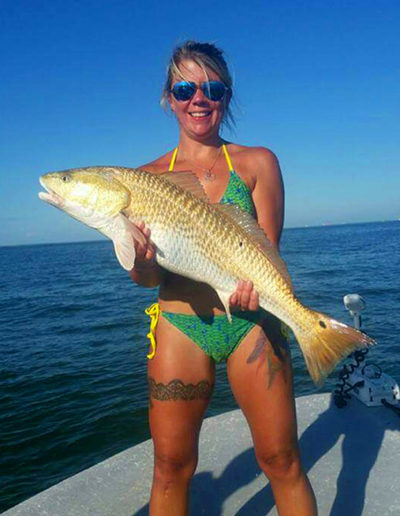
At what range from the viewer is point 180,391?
306cm

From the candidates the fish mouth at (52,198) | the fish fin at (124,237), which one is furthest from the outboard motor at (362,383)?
the fish mouth at (52,198)

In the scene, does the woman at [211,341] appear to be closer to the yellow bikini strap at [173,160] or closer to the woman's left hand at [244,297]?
the woman's left hand at [244,297]

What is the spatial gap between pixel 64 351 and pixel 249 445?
1118 centimetres

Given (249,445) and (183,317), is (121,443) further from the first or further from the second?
(183,317)

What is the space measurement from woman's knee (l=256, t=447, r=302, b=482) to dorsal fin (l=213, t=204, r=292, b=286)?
3.89ft

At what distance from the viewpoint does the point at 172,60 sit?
133 inches

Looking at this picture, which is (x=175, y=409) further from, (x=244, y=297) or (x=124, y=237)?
(x=124, y=237)

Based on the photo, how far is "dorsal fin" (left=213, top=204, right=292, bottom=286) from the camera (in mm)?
3139

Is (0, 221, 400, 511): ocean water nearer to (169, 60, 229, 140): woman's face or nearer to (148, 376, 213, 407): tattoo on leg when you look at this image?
(148, 376, 213, 407): tattoo on leg

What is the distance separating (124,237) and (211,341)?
38.1 inches

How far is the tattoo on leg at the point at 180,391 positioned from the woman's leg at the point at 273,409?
22 centimetres

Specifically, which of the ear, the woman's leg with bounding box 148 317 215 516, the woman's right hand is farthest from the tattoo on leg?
the ear

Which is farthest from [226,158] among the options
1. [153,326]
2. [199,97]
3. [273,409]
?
[273,409]

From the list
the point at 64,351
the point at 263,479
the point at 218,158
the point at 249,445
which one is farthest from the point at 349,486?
the point at 64,351
